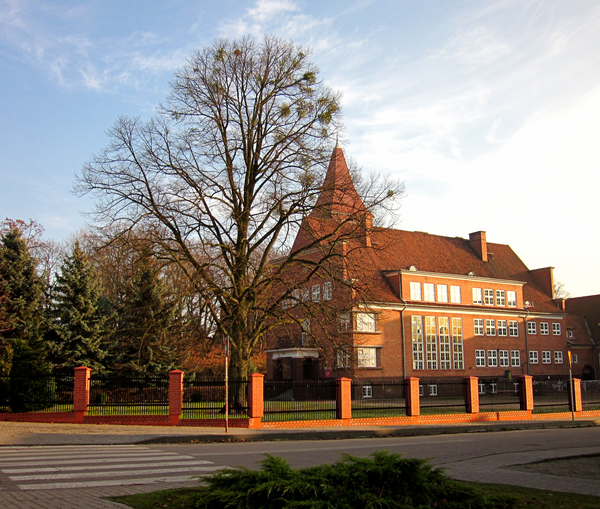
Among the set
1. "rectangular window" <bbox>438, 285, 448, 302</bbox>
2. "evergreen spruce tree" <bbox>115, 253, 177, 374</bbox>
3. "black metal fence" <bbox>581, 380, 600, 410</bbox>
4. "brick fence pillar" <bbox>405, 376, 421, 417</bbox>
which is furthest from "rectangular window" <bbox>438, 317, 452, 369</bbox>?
"brick fence pillar" <bbox>405, 376, 421, 417</bbox>

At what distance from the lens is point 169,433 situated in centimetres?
1856

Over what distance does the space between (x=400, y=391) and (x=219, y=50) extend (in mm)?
17450

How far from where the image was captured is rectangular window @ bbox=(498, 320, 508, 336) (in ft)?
182

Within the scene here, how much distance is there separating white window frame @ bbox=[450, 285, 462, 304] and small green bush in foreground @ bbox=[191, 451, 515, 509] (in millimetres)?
47583

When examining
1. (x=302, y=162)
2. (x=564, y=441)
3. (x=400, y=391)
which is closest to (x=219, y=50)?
(x=302, y=162)

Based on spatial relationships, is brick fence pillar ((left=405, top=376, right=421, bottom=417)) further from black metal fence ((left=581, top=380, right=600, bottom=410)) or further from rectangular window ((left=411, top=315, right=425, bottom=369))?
rectangular window ((left=411, top=315, right=425, bottom=369))

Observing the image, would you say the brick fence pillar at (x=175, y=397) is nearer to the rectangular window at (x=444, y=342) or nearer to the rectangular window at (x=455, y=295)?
the rectangular window at (x=444, y=342)

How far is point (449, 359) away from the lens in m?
51.0

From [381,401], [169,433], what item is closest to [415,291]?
[381,401]

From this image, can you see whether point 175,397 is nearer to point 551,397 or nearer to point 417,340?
point 551,397

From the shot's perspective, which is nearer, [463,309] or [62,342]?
[62,342]

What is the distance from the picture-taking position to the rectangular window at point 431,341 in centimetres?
4972

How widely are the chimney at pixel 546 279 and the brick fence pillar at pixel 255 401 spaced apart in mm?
49504

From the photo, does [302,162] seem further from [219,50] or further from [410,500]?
[410,500]
